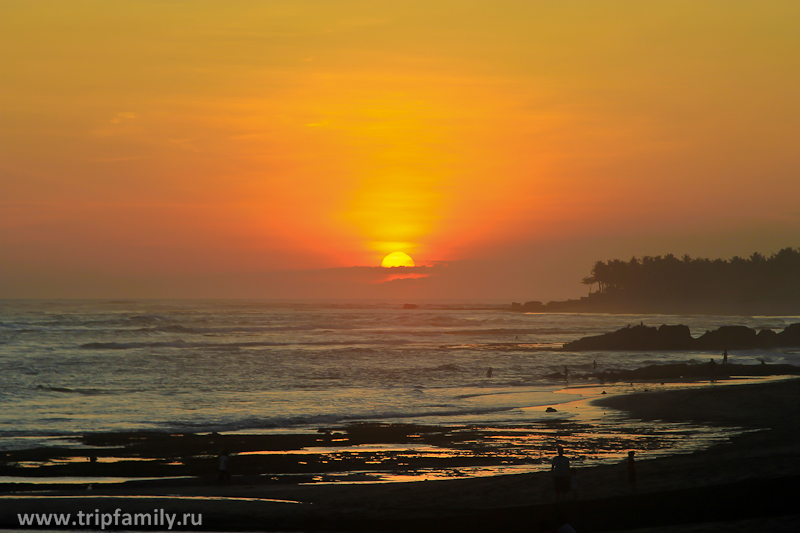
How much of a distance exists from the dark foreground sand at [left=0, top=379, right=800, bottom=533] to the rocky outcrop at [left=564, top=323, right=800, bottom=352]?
48268 mm

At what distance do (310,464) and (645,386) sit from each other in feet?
82.0

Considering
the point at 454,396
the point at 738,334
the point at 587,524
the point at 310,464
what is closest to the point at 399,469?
the point at 310,464

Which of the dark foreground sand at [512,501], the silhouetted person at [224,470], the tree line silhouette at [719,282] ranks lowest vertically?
the dark foreground sand at [512,501]

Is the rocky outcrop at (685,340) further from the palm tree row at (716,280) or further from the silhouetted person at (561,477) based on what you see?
the palm tree row at (716,280)

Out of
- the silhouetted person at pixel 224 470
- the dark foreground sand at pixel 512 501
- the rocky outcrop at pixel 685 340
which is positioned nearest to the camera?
the dark foreground sand at pixel 512 501

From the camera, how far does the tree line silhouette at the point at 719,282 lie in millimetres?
166625

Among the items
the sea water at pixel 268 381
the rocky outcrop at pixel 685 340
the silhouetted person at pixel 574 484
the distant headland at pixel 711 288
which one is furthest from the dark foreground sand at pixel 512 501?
the distant headland at pixel 711 288

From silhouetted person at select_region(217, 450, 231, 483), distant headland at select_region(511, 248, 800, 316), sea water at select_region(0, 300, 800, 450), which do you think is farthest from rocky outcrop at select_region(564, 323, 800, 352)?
distant headland at select_region(511, 248, 800, 316)

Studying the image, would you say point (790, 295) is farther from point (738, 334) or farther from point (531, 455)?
point (531, 455)

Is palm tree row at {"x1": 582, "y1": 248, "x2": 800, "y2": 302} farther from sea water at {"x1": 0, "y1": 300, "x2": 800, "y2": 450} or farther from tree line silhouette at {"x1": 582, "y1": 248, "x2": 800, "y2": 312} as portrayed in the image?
sea water at {"x1": 0, "y1": 300, "x2": 800, "y2": 450}

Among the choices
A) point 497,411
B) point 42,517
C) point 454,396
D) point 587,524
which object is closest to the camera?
point 587,524

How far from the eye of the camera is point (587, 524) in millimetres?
12539

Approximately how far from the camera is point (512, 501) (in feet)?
46.2

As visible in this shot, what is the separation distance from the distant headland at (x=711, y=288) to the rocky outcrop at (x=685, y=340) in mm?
108296
